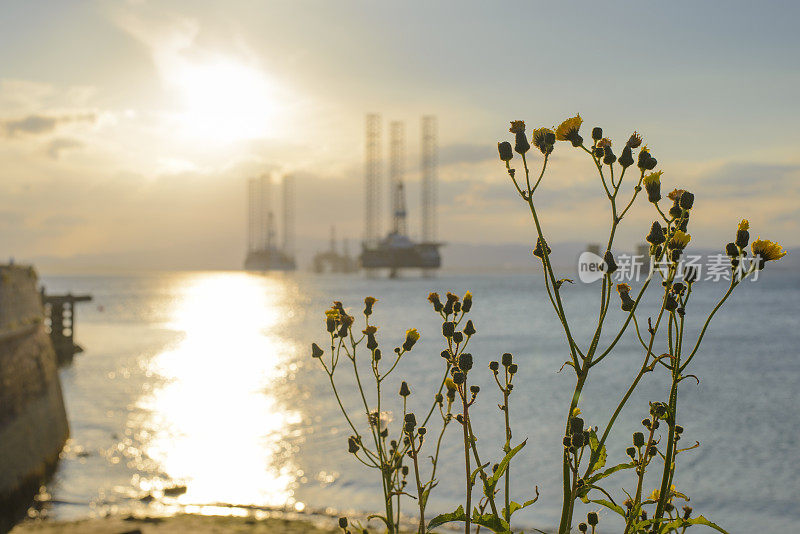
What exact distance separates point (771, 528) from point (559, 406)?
1139 centimetres

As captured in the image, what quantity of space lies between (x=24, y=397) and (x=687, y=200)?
43.6 ft

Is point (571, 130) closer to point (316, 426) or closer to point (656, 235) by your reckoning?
point (656, 235)

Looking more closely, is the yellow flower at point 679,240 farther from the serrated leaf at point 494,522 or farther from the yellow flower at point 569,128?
the serrated leaf at point 494,522

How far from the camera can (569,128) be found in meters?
1.77

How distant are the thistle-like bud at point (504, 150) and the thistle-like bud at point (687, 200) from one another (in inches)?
19.1

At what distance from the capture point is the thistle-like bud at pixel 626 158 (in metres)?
1.77

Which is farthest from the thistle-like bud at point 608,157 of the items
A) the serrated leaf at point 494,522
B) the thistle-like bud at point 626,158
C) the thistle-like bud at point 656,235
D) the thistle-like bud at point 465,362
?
the serrated leaf at point 494,522

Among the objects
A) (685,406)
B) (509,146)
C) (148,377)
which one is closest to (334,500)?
(509,146)

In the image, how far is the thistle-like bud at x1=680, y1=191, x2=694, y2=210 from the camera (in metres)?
1.83

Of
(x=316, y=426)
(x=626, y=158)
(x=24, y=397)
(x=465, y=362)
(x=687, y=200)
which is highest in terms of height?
(x=626, y=158)

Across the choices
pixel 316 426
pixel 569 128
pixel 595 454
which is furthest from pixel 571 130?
pixel 316 426

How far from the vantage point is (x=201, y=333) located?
2248 inches

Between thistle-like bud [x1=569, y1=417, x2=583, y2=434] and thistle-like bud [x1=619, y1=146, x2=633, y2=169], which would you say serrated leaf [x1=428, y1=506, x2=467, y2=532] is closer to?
thistle-like bud [x1=569, y1=417, x2=583, y2=434]

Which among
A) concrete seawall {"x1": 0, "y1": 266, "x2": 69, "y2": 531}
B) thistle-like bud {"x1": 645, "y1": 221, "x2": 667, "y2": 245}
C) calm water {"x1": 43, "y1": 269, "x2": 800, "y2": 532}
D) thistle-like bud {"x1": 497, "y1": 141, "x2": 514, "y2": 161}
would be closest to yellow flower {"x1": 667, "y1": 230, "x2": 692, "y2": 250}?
thistle-like bud {"x1": 645, "y1": 221, "x2": 667, "y2": 245}
